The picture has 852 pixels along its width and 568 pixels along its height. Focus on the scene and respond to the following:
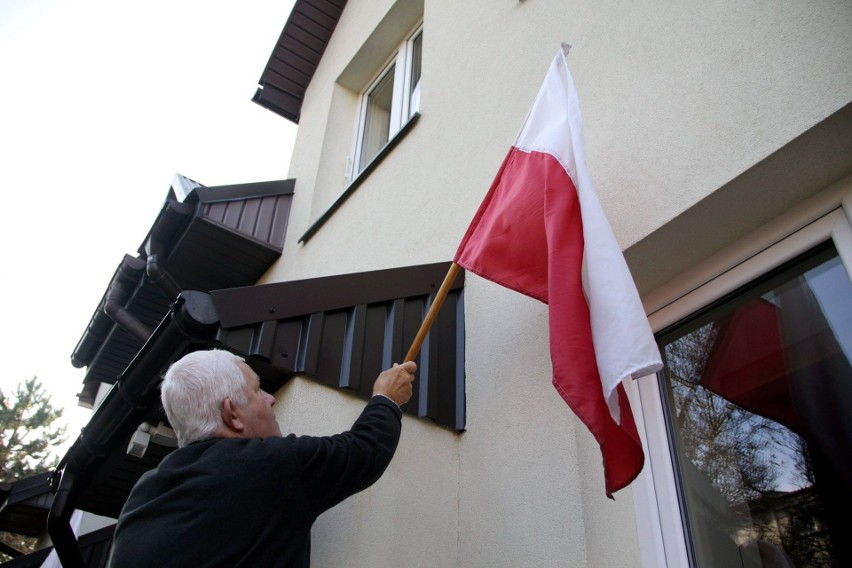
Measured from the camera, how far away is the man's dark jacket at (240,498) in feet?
5.20

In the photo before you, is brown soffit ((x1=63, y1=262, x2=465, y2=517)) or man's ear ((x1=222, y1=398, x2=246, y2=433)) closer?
man's ear ((x1=222, y1=398, x2=246, y2=433))

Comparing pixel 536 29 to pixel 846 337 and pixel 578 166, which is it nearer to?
pixel 578 166

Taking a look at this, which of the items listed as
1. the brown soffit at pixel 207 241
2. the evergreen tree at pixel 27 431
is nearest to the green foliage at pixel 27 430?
the evergreen tree at pixel 27 431

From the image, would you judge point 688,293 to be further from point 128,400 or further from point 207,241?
point 207,241

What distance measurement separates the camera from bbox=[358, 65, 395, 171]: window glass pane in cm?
579

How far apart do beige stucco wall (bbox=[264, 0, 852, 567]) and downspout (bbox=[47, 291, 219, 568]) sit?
1.93ft

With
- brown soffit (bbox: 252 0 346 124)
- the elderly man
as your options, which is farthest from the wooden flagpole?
brown soffit (bbox: 252 0 346 124)

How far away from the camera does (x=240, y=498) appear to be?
163 cm

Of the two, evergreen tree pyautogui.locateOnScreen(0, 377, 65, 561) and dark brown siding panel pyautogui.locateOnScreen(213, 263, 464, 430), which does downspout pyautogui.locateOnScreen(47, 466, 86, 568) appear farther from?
evergreen tree pyautogui.locateOnScreen(0, 377, 65, 561)

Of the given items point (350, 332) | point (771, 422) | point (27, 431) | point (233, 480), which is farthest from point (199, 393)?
point (27, 431)

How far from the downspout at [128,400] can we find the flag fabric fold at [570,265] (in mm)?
1083

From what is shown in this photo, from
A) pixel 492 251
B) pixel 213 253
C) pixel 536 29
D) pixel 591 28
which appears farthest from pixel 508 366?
pixel 213 253

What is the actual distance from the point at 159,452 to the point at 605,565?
11.8 feet

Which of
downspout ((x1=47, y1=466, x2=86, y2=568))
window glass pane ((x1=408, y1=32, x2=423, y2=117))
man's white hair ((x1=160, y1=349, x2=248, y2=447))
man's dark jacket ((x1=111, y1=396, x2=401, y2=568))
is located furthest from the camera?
window glass pane ((x1=408, y1=32, x2=423, y2=117))
